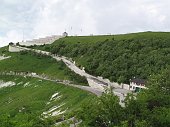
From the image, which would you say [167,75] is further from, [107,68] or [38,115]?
[107,68]

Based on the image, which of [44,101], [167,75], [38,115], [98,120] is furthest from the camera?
[44,101]

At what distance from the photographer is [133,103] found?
65125 millimetres

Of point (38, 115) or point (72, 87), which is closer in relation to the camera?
point (38, 115)

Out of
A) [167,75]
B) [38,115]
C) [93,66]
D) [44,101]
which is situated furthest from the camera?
[93,66]

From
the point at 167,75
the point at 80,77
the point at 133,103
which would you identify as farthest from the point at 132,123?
the point at 80,77

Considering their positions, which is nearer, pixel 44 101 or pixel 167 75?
pixel 167 75

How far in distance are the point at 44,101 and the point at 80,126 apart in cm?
7928

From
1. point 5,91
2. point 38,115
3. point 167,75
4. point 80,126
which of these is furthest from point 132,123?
point 5,91

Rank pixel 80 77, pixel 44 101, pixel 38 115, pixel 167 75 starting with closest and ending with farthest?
1. pixel 38 115
2. pixel 167 75
3. pixel 44 101
4. pixel 80 77

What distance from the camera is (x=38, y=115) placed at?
2329 inches

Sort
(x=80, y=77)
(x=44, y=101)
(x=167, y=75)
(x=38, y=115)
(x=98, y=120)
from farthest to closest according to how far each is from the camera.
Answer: (x=80, y=77), (x=44, y=101), (x=167, y=75), (x=98, y=120), (x=38, y=115)

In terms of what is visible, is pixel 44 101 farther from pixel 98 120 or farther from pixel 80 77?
pixel 98 120

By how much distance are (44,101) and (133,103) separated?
76.2 m

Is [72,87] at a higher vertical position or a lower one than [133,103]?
lower
